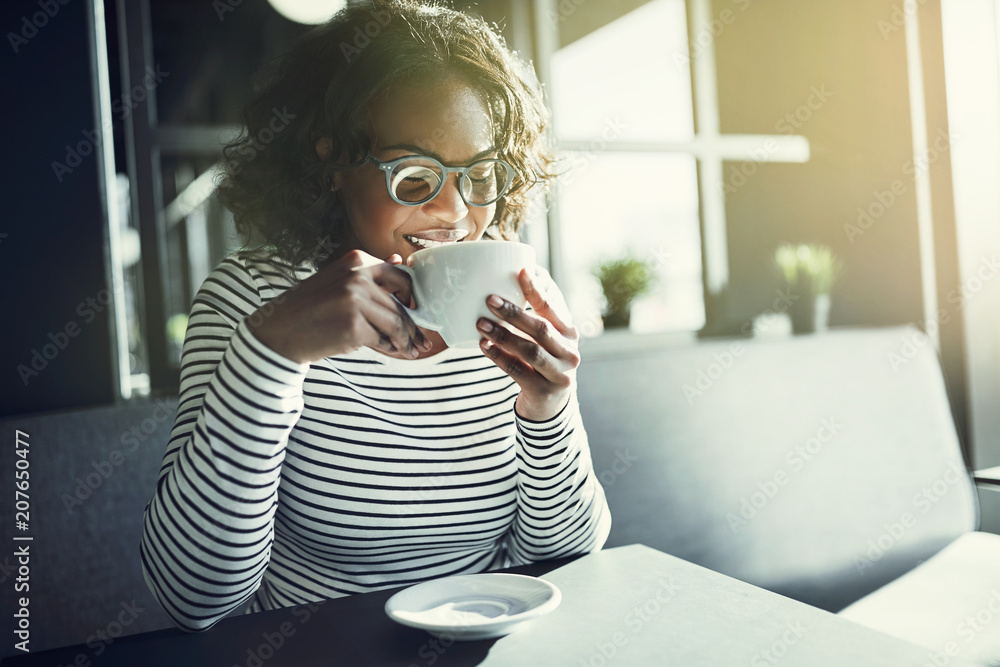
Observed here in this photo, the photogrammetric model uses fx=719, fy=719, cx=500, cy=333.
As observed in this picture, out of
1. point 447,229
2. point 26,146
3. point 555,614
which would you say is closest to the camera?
point 555,614

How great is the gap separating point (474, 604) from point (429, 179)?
59cm

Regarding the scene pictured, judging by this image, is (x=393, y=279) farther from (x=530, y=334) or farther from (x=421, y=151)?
(x=421, y=151)

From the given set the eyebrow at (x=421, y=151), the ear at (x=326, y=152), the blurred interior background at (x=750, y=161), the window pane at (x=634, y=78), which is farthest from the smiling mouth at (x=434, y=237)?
the window pane at (x=634, y=78)

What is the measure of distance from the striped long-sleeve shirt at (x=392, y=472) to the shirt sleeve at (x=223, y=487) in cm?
1

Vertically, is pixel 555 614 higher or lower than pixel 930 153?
lower

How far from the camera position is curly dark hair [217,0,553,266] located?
1136 mm

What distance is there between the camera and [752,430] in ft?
6.44

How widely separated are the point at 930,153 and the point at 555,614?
2.47 m

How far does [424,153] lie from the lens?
1.05 meters

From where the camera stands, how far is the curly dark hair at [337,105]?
1136 mm

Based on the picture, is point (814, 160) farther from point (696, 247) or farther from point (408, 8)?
point (408, 8)

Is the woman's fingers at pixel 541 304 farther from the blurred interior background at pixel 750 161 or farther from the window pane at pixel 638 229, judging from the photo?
the window pane at pixel 638 229

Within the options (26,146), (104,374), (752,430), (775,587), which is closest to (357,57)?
(26,146)

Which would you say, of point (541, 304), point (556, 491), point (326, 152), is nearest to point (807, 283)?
point (556, 491)
